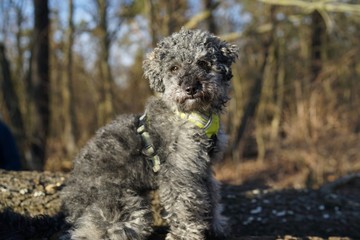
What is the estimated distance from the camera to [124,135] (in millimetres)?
4465

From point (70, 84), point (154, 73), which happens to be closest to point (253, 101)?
point (70, 84)

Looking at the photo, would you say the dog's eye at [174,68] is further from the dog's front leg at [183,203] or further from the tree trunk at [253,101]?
the tree trunk at [253,101]

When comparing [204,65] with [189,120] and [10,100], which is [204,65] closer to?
[189,120]

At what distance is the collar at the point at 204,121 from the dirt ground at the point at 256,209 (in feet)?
4.08

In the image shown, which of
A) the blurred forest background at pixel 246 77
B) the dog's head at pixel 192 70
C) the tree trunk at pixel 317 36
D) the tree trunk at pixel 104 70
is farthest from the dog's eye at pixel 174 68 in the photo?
the tree trunk at pixel 317 36

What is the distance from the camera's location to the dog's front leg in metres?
4.16

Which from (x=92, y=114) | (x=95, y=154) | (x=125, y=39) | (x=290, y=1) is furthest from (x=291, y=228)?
(x=92, y=114)

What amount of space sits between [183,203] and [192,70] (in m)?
1.31

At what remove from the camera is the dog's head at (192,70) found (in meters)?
4.25

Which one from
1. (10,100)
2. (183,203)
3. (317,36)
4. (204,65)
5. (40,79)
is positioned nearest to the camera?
(183,203)

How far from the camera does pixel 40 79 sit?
14.4 metres

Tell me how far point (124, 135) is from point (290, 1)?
729cm

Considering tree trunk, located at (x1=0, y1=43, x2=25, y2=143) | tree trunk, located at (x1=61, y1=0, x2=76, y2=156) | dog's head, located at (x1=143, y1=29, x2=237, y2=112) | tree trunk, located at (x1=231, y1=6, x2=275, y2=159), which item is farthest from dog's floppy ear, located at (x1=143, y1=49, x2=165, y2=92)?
tree trunk, located at (x1=61, y1=0, x2=76, y2=156)

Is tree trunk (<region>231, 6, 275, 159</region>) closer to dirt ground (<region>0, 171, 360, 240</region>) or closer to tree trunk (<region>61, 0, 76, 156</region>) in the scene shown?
tree trunk (<region>61, 0, 76, 156</region>)
